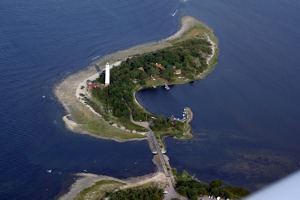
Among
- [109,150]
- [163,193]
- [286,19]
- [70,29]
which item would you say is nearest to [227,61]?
[286,19]

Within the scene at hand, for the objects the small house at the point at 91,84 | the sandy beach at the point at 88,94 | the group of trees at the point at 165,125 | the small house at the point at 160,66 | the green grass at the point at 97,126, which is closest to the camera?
the sandy beach at the point at 88,94

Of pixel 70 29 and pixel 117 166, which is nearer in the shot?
pixel 117 166

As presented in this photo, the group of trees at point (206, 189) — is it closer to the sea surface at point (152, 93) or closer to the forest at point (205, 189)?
the forest at point (205, 189)

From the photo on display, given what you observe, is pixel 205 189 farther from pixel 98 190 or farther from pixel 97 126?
pixel 97 126

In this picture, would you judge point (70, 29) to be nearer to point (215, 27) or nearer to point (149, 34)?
point (149, 34)

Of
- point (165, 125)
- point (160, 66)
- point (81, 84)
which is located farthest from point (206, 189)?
point (160, 66)

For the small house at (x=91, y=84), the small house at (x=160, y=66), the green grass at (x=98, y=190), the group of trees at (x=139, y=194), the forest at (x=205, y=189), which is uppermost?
the small house at (x=160, y=66)

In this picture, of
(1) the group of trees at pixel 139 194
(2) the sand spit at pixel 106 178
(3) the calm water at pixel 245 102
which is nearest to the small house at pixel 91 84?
(3) the calm water at pixel 245 102
